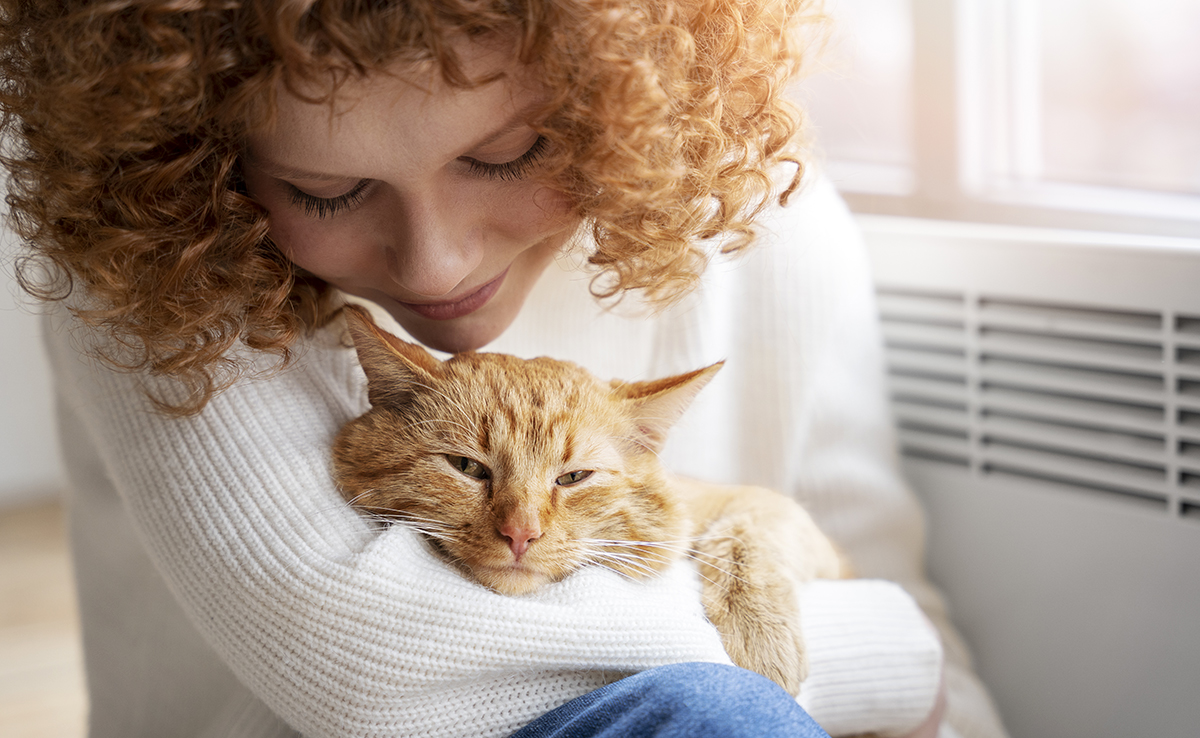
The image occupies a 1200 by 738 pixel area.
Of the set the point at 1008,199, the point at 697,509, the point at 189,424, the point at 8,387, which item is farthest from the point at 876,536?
the point at 8,387

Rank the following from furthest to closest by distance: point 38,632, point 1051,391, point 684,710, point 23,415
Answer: point 23,415, point 38,632, point 1051,391, point 684,710

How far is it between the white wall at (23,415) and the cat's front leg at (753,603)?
261 centimetres

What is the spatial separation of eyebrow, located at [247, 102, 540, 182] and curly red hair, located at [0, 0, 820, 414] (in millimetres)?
25

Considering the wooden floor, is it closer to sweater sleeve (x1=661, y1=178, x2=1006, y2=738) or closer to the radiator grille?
sweater sleeve (x1=661, y1=178, x2=1006, y2=738)

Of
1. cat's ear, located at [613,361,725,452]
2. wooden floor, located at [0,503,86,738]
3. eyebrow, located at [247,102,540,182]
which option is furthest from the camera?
wooden floor, located at [0,503,86,738]

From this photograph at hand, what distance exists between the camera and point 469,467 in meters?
0.94

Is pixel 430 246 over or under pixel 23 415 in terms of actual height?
over

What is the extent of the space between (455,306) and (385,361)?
145 mm

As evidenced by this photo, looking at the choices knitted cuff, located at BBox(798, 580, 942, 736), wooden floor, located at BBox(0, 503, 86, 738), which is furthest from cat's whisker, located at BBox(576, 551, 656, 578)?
wooden floor, located at BBox(0, 503, 86, 738)

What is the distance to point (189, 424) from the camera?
1008 mm

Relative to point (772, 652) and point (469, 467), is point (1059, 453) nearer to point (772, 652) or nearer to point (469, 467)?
point (772, 652)

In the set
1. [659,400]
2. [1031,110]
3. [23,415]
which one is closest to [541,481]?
[659,400]

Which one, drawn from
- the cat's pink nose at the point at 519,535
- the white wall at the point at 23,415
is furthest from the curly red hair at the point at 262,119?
the white wall at the point at 23,415

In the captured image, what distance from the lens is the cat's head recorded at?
2.94ft
